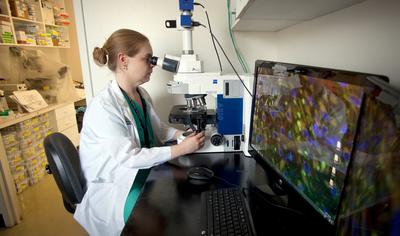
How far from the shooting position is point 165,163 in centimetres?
108

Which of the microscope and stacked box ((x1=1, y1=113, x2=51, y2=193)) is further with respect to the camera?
stacked box ((x1=1, y1=113, x2=51, y2=193))

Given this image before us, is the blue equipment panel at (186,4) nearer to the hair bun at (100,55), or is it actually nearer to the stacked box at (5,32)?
the hair bun at (100,55)

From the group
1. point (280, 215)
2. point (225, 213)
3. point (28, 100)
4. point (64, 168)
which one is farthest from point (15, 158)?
point (280, 215)

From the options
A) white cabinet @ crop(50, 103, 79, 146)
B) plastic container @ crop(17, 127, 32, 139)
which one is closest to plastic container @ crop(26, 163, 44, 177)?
plastic container @ crop(17, 127, 32, 139)

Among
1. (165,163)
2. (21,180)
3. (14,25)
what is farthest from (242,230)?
(14,25)

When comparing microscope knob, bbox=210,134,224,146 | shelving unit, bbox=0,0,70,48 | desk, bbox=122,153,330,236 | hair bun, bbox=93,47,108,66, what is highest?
shelving unit, bbox=0,0,70,48

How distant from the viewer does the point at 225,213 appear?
66 centimetres

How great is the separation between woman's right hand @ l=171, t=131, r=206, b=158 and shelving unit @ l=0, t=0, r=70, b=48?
243cm

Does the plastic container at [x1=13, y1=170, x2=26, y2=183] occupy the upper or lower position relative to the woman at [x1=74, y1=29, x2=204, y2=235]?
lower

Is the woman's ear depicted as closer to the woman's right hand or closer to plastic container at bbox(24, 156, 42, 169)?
the woman's right hand

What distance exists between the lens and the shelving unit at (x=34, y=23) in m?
2.29

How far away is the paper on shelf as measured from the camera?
2182mm

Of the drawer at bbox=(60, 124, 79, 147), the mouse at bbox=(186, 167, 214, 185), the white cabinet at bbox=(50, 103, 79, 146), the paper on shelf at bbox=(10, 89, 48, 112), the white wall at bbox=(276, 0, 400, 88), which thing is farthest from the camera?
the drawer at bbox=(60, 124, 79, 147)

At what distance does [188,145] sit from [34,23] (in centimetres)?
290
